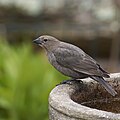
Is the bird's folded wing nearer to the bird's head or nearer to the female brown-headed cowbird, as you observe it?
the female brown-headed cowbird

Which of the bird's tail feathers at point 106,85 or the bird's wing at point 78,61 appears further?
the bird's wing at point 78,61

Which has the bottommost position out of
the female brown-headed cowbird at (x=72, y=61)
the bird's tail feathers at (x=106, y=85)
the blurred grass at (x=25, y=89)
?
the blurred grass at (x=25, y=89)

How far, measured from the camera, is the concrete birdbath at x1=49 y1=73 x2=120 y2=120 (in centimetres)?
289

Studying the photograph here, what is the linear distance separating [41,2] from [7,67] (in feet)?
14.2

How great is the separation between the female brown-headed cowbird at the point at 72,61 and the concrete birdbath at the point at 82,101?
268mm

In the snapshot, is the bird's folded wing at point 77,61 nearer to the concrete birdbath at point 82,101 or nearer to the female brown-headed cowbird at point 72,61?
the female brown-headed cowbird at point 72,61

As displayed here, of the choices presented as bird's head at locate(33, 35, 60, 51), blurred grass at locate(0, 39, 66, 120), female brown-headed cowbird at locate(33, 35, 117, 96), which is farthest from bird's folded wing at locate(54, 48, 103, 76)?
blurred grass at locate(0, 39, 66, 120)

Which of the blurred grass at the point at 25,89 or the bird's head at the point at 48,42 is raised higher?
the bird's head at the point at 48,42

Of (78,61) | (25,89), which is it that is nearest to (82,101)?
(78,61)

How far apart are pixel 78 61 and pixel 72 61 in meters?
0.05

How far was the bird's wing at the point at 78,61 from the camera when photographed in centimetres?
408

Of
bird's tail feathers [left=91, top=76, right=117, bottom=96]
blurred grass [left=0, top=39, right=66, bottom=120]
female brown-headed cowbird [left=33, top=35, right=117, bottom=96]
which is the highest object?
bird's tail feathers [left=91, top=76, right=117, bottom=96]

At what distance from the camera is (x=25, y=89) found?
6258mm

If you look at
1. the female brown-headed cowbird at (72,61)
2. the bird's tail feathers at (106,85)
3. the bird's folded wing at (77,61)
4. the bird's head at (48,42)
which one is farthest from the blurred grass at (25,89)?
the bird's tail feathers at (106,85)
